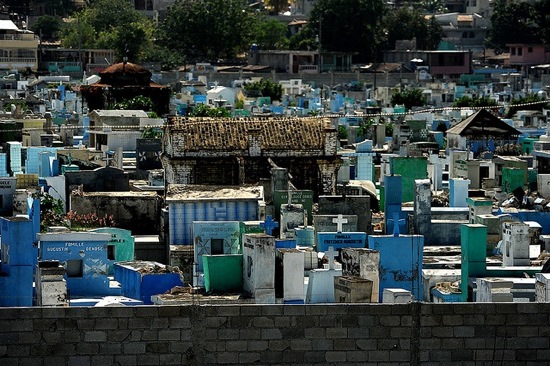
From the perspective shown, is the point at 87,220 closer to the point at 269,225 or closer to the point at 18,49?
the point at 269,225

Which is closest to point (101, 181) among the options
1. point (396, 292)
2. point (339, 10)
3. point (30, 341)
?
point (396, 292)

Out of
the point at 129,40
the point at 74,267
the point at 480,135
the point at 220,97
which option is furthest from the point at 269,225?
the point at 129,40

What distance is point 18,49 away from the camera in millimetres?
95562

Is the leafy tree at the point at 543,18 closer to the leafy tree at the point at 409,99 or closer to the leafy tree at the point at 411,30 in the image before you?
the leafy tree at the point at 411,30

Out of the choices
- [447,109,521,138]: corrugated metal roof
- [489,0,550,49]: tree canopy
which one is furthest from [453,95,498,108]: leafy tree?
[489,0,550,49]: tree canopy

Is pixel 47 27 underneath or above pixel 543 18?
underneath

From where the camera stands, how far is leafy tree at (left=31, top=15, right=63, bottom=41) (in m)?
112

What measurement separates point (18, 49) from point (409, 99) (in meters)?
25.9

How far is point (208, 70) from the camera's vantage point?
95.1 m

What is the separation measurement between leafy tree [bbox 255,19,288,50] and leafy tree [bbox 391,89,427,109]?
3127cm

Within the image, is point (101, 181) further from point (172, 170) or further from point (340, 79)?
point (340, 79)

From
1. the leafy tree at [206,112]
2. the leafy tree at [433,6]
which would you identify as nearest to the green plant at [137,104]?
the leafy tree at [206,112]

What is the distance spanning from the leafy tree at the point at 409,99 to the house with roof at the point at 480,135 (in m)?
26.0

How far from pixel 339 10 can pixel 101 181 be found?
6957 cm
